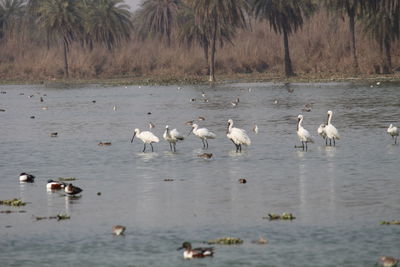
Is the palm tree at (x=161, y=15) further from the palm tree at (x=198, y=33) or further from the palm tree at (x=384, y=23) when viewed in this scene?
the palm tree at (x=384, y=23)

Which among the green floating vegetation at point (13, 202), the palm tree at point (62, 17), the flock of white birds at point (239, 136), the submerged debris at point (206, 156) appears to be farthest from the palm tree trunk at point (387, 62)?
the green floating vegetation at point (13, 202)

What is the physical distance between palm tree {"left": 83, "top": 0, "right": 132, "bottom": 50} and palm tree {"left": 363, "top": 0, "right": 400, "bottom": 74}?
142ft

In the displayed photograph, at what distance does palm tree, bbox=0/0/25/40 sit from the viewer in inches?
5404

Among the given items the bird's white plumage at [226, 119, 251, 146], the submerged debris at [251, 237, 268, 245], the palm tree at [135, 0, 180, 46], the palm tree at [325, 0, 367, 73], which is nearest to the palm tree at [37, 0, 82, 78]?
the palm tree at [135, 0, 180, 46]

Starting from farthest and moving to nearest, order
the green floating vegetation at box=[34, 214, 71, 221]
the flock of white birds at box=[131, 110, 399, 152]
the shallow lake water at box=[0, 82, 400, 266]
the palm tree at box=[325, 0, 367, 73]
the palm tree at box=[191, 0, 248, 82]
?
the palm tree at box=[191, 0, 248, 82]
the palm tree at box=[325, 0, 367, 73]
the flock of white birds at box=[131, 110, 399, 152]
the green floating vegetation at box=[34, 214, 71, 221]
the shallow lake water at box=[0, 82, 400, 266]

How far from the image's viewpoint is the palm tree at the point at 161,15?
12444cm

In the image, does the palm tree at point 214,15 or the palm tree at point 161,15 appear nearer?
the palm tree at point 214,15

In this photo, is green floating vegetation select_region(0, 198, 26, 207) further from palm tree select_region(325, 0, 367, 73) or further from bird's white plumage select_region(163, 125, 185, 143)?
palm tree select_region(325, 0, 367, 73)

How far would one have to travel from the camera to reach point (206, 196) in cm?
2131

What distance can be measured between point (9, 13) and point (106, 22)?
84.9 feet

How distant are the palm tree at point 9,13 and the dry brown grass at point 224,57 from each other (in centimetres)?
669

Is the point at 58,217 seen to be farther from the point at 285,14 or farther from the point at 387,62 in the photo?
the point at 285,14

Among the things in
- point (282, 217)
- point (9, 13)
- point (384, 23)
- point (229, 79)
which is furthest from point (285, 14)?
point (282, 217)

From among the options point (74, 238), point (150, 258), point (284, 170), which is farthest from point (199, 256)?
point (284, 170)
